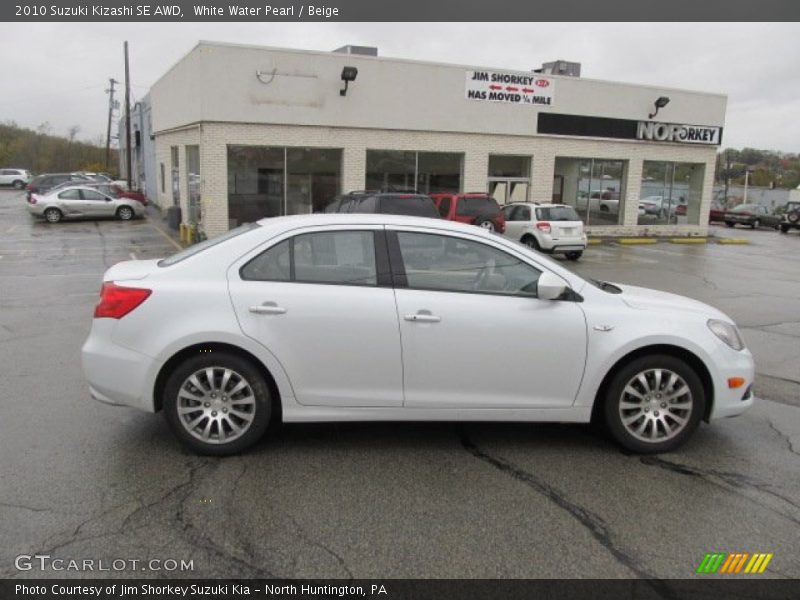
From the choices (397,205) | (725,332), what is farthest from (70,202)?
(725,332)

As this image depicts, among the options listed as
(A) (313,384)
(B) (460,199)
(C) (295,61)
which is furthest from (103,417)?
(C) (295,61)

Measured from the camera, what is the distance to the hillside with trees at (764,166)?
68.8m

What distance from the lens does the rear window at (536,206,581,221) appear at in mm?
17281

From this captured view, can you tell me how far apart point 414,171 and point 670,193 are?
11.5m

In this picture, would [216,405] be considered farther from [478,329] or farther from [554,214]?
[554,214]

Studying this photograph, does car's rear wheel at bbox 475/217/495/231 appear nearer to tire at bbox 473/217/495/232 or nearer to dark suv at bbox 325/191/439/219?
tire at bbox 473/217/495/232

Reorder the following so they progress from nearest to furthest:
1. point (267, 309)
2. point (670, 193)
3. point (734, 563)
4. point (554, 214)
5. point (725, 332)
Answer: point (734, 563), point (267, 309), point (725, 332), point (554, 214), point (670, 193)

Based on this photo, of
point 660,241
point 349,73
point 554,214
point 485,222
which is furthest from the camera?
point 660,241

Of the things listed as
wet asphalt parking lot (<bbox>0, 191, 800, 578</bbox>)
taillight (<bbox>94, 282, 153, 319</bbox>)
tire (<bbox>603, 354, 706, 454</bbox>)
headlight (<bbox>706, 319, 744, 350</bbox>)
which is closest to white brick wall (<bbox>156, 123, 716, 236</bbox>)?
wet asphalt parking lot (<bbox>0, 191, 800, 578</bbox>)

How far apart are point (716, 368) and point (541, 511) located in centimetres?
173

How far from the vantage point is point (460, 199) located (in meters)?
16.6

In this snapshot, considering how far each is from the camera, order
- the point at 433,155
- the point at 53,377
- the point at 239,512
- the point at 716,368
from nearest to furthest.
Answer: the point at 239,512, the point at 716,368, the point at 53,377, the point at 433,155

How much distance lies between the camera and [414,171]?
2091 centimetres

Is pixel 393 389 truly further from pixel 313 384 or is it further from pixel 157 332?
pixel 157 332
